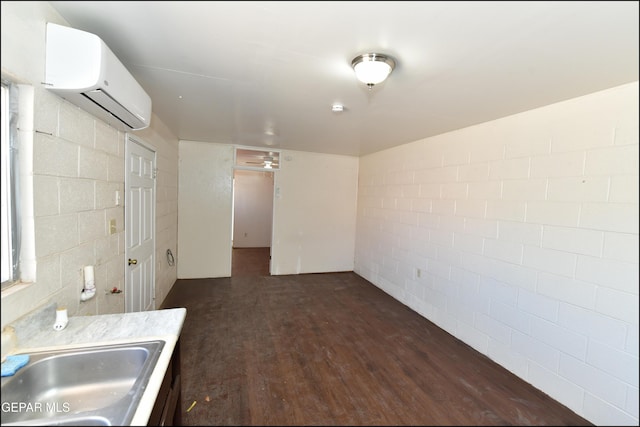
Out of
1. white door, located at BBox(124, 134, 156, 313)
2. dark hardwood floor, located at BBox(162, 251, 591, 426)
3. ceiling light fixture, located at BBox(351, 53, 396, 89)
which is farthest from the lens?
white door, located at BBox(124, 134, 156, 313)

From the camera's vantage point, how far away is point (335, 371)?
210 centimetres

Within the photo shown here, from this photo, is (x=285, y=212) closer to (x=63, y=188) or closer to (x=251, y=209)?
(x=251, y=209)

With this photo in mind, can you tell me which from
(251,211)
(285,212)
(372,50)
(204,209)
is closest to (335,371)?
(372,50)

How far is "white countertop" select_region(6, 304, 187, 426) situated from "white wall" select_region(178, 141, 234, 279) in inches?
122

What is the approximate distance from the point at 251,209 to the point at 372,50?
646 centimetres

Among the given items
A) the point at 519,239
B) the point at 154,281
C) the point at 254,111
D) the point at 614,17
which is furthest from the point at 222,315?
the point at 614,17

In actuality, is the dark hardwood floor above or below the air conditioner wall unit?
below

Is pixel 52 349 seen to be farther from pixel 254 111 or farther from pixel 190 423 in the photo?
pixel 254 111

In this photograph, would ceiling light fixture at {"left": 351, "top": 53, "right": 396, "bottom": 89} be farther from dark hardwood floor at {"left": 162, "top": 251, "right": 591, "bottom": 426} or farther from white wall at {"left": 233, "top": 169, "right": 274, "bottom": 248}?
white wall at {"left": 233, "top": 169, "right": 274, "bottom": 248}

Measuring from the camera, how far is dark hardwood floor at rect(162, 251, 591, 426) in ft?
5.41

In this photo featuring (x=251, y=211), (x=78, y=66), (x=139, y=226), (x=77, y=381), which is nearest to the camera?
(x=77, y=381)

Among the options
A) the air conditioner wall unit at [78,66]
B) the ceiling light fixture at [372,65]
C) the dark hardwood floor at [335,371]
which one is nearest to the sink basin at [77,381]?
the dark hardwood floor at [335,371]

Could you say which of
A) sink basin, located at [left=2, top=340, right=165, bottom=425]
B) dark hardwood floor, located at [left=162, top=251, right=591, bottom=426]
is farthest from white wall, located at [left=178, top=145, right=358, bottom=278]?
sink basin, located at [left=2, top=340, right=165, bottom=425]

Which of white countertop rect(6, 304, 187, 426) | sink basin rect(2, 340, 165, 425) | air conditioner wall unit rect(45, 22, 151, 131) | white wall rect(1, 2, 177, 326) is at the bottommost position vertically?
sink basin rect(2, 340, 165, 425)
